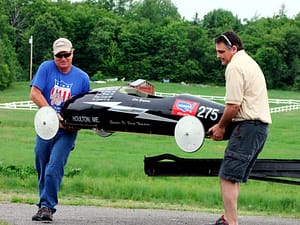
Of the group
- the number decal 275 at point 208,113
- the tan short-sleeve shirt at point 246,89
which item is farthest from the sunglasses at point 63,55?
the tan short-sleeve shirt at point 246,89

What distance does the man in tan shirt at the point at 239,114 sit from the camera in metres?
7.08

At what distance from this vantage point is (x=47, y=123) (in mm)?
8055

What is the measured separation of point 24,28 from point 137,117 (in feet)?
393

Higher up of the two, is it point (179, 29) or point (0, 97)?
point (179, 29)

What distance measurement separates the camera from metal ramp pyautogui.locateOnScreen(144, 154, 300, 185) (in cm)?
820

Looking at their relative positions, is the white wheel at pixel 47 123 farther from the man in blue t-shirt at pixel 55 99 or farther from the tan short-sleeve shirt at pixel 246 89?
the tan short-sleeve shirt at pixel 246 89

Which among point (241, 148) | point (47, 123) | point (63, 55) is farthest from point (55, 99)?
point (241, 148)

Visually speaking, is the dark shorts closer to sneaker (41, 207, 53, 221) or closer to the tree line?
sneaker (41, 207, 53, 221)

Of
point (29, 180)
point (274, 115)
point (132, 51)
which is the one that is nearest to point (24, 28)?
point (132, 51)

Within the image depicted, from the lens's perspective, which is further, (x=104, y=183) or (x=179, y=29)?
(x=179, y=29)

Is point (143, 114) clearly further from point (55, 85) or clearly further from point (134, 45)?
point (134, 45)

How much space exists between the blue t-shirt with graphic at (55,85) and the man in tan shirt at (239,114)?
1.75m

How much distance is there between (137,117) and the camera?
26.4ft

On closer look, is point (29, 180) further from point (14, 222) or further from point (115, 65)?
point (115, 65)
